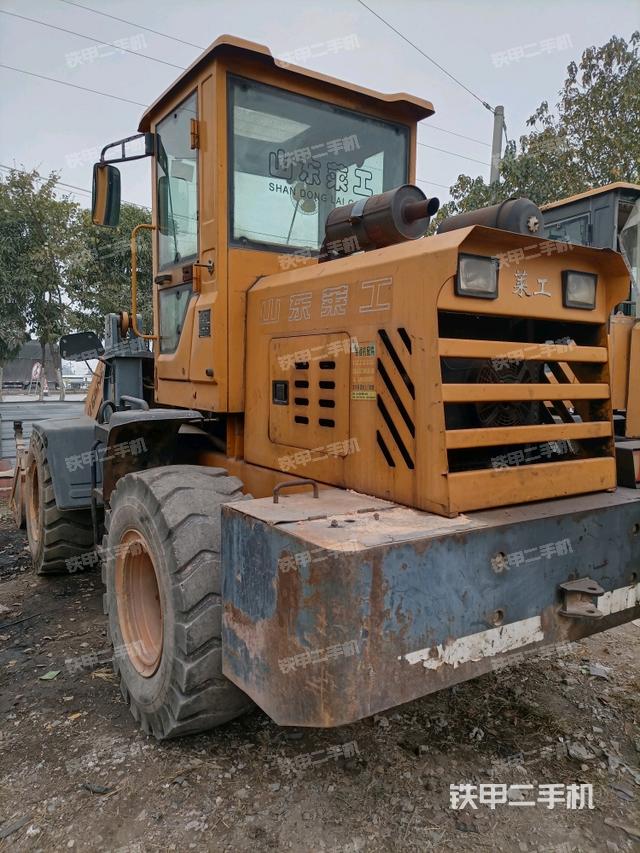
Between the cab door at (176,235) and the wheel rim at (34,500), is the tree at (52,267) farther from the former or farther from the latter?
the cab door at (176,235)

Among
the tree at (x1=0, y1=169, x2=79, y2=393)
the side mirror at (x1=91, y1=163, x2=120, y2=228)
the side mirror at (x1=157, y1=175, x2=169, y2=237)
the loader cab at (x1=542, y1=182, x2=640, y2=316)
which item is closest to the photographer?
the side mirror at (x1=91, y1=163, x2=120, y2=228)

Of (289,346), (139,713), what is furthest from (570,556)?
(139,713)

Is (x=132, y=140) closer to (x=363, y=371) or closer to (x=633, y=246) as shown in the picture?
(x=363, y=371)

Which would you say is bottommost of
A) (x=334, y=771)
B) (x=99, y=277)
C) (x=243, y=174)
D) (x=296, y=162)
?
(x=334, y=771)

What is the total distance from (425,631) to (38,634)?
307 cm

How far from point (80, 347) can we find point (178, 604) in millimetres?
2830

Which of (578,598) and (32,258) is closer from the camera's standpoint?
(578,598)

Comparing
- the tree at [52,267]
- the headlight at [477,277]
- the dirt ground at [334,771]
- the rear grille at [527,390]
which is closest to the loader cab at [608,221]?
the rear grille at [527,390]

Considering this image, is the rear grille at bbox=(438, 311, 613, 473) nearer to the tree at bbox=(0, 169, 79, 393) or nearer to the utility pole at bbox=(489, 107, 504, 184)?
the utility pole at bbox=(489, 107, 504, 184)

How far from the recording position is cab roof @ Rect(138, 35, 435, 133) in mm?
2852

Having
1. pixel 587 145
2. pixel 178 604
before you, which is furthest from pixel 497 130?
pixel 178 604

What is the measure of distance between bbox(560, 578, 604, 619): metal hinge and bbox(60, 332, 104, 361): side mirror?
3632 millimetres

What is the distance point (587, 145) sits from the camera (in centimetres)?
1073

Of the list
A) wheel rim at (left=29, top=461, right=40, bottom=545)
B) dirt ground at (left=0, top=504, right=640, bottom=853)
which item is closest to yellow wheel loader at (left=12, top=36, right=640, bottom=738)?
dirt ground at (left=0, top=504, right=640, bottom=853)
